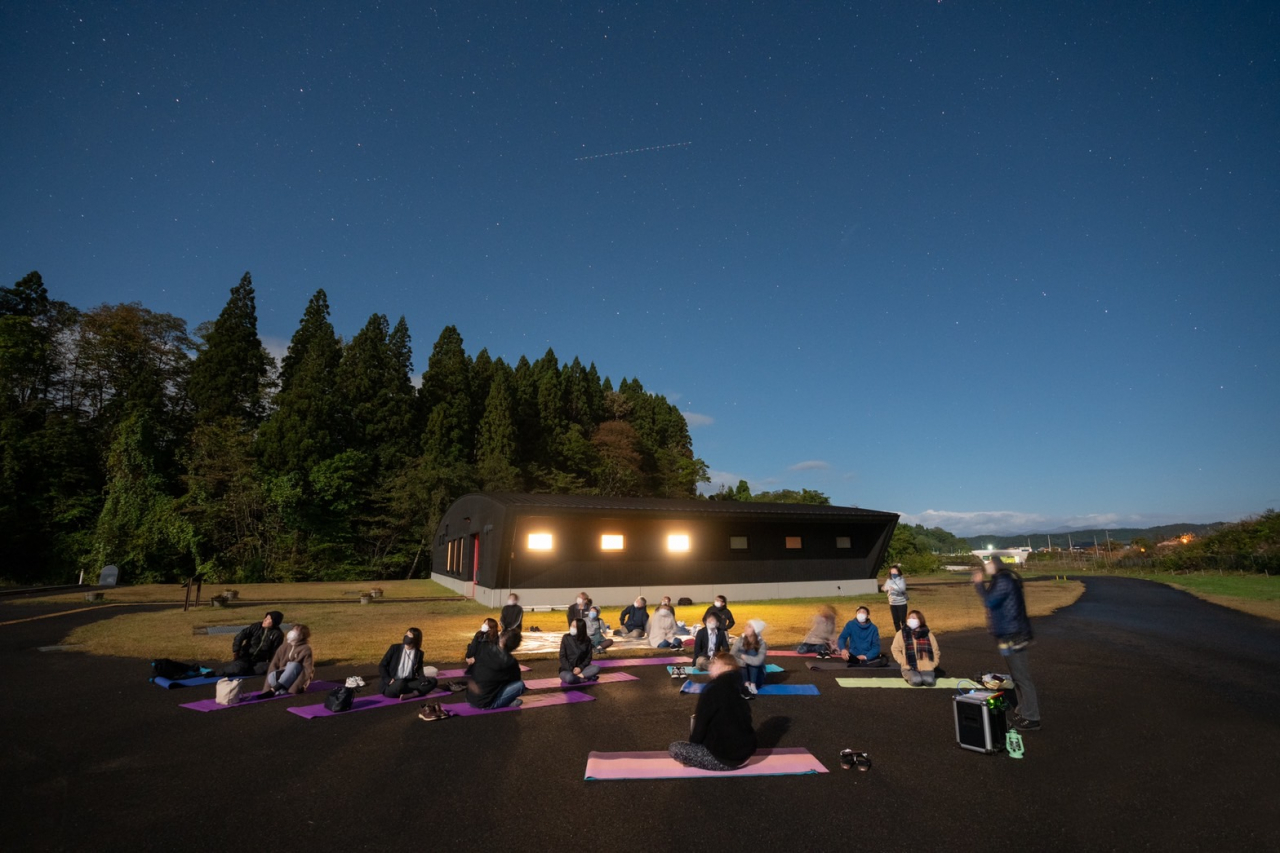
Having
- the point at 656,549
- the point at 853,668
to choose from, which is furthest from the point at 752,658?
the point at 656,549

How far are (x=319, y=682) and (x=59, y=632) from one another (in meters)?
11.8

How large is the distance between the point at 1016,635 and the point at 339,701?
389 inches

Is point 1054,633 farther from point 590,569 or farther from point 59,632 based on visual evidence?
point 59,632

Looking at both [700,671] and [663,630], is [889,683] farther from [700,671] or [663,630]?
[663,630]

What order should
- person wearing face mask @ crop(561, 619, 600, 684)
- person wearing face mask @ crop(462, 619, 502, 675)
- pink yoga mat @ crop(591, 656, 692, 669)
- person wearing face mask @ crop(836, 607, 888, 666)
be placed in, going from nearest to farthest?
person wearing face mask @ crop(462, 619, 502, 675) → person wearing face mask @ crop(561, 619, 600, 684) → person wearing face mask @ crop(836, 607, 888, 666) → pink yoga mat @ crop(591, 656, 692, 669)

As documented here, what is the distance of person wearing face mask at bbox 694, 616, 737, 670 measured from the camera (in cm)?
1218

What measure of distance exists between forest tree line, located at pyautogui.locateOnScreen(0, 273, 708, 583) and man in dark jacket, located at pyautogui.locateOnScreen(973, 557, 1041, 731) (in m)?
38.7

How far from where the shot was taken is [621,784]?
624 cm

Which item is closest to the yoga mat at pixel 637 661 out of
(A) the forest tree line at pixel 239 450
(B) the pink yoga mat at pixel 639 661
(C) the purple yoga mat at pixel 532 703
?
(B) the pink yoga mat at pixel 639 661

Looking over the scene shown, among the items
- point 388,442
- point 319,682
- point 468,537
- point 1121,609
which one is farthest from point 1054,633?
point 388,442

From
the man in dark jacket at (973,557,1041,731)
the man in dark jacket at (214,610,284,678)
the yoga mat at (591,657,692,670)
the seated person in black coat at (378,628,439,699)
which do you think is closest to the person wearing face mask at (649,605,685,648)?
the yoga mat at (591,657,692,670)

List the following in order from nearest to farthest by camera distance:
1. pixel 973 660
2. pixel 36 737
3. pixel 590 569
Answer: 1. pixel 36 737
2. pixel 973 660
3. pixel 590 569

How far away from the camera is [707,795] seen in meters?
5.98

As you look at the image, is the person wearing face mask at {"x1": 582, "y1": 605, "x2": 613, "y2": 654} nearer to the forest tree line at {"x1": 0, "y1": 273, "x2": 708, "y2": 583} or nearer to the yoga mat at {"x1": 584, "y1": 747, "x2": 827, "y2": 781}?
the yoga mat at {"x1": 584, "y1": 747, "x2": 827, "y2": 781}
